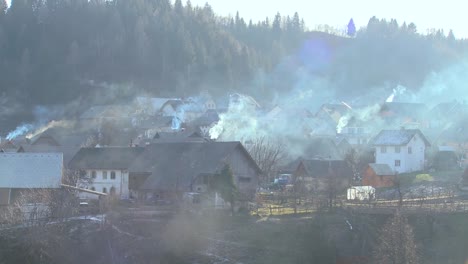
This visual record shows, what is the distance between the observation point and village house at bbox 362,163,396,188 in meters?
41.6

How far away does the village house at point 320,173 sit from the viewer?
39.3 meters

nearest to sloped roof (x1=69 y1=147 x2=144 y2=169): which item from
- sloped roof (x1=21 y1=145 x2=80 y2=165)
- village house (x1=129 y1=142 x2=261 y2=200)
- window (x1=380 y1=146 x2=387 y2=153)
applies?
sloped roof (x1=21 y1=145 x2=80 y2=165)

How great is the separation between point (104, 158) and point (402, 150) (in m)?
21.0

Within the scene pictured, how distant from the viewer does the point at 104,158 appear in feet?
149

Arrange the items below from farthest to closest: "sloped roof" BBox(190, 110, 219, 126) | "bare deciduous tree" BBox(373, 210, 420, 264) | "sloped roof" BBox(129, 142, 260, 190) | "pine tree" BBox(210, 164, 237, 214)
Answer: "sloped roof" BBox(190, 110, 219, 126), "sloped roof" BBox(129, 142, 260, 190), "pine tree" BBox(210, 164, 237, 214), "bare deciduous tree" BBox(373, 210, 420, 264)

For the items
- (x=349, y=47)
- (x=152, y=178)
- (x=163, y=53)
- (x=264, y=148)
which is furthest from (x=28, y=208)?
(x=349, y=47)

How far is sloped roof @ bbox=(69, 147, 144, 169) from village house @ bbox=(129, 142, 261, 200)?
286 cm

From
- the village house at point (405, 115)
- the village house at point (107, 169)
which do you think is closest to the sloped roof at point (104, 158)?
the village house at point (107, 169)

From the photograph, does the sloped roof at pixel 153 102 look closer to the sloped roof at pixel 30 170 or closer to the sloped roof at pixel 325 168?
the sloped roof at pixel 325 168

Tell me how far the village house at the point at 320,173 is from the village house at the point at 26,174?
48.4 feet

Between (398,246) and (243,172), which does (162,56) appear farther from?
(398,246)

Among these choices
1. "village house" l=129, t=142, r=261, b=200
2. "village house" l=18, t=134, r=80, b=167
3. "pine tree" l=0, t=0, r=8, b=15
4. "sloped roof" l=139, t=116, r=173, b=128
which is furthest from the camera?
"pine tree" l=0, t=0, r=8, b=15

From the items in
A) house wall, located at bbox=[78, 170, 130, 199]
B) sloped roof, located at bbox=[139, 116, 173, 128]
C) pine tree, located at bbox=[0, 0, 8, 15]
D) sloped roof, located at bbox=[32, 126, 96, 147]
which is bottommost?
house wall, located at bbox=[78, 170, 130, 199]

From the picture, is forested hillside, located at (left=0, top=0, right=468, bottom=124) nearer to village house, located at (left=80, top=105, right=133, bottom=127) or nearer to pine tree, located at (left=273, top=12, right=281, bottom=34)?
pine tree, located at (left=273, top=12, right=281, bottom=34)
